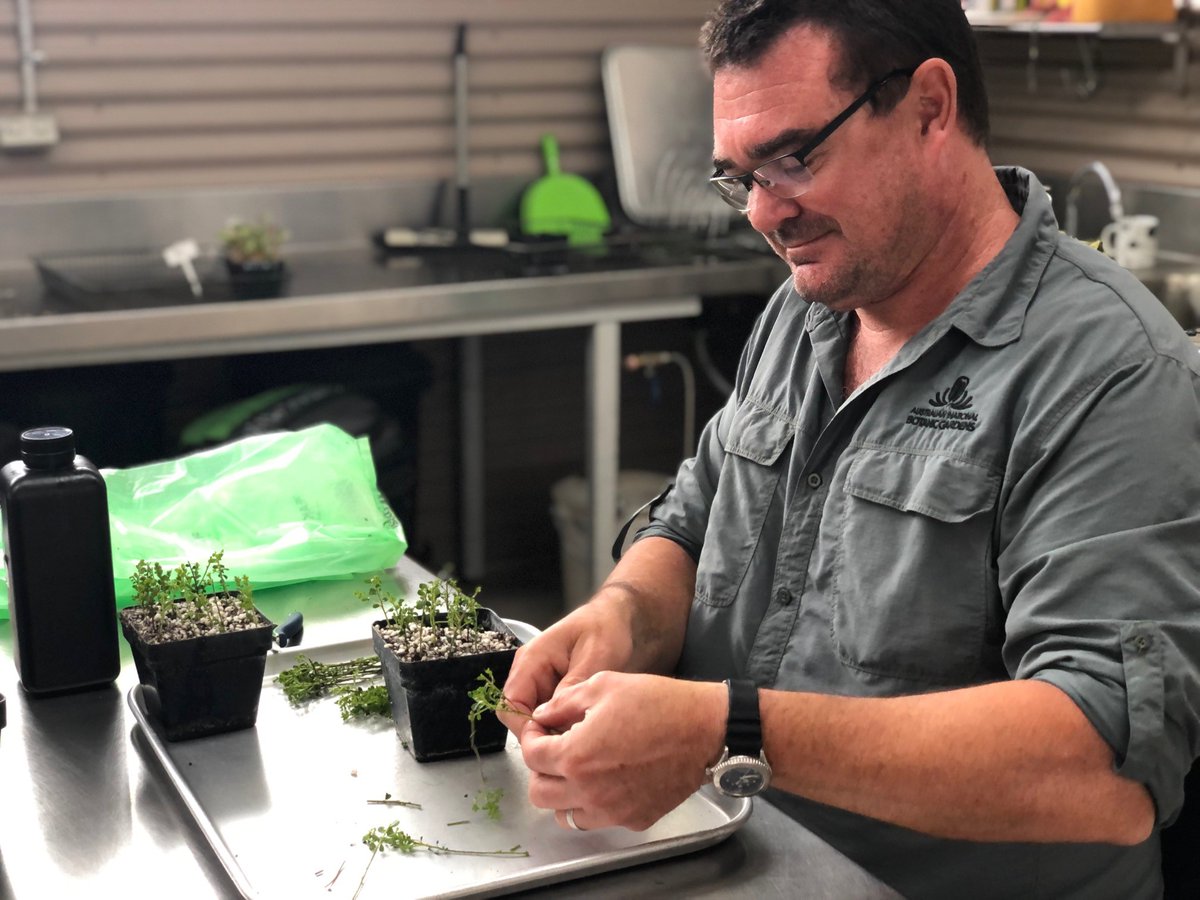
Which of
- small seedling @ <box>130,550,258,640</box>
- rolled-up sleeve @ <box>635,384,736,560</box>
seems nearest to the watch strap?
small seedling @ <box>130,550,258,640</box>

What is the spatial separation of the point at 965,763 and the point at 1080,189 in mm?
3087

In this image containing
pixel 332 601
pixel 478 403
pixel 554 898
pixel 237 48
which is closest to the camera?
pixel 554 898

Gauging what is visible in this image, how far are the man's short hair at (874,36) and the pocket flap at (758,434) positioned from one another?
0.41 m

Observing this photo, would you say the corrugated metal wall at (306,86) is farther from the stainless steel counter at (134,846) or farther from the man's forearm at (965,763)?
the man's forearm at (965,763)

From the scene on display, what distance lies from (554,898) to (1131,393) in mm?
745

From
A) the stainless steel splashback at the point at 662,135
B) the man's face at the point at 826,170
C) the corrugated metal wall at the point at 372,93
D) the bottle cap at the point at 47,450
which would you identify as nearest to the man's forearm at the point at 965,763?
the man's face at the point at 826,170

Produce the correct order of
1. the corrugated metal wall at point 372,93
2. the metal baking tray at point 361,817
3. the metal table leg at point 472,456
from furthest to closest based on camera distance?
the metal table leg at point 472,456 → the corrugated metal wall at point 372,93 → the metal baking tray at point 361,817

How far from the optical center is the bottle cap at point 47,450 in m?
1.52

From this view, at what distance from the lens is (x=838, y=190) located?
163 cm

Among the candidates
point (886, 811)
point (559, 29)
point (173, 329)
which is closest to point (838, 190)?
point (886, 811)

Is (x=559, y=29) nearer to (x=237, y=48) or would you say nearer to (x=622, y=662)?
(x=237, y=48)

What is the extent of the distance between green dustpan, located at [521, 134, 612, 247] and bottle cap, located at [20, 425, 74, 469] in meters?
2.87

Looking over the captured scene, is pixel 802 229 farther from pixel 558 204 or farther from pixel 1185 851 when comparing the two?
pixel 558 204

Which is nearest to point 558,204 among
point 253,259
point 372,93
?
point 372,93
